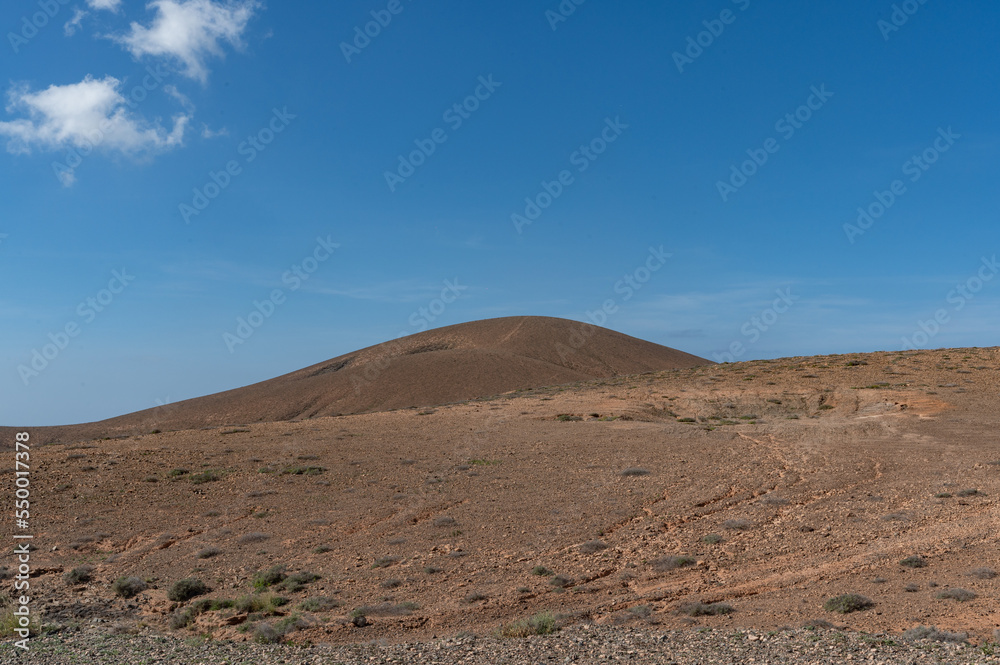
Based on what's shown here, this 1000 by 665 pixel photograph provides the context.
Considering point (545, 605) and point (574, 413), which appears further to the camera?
point (574, 413)

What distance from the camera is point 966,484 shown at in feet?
58.5

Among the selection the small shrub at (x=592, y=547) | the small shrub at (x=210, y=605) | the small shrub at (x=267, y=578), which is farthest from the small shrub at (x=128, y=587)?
the small shrub at (x=592, y=547)

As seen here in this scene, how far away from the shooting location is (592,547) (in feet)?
45.7

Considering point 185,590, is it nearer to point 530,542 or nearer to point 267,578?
point 267,578

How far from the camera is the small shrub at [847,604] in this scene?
398 inches

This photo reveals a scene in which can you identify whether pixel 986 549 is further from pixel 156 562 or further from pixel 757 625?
pixel 156 562

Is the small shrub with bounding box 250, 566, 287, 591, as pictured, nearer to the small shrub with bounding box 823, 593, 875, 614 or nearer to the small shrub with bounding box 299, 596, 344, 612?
the small shrub with bounding box 299, 596, 344, 612

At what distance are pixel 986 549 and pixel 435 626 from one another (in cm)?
1045

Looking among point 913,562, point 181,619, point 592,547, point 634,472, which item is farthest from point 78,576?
point 913,562

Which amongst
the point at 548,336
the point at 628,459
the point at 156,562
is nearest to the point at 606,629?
the point at 156,562

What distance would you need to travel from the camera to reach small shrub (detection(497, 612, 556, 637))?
385 inches

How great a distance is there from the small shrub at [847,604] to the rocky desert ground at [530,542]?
5 centimetres

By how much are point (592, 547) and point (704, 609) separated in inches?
146

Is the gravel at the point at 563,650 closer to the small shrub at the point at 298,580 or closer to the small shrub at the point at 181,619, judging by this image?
the small shrub at the point at 181,619
